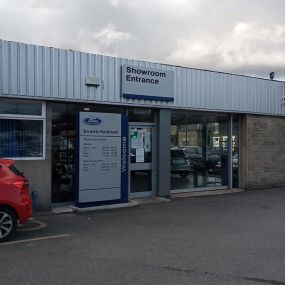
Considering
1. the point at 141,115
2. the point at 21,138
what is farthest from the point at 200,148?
the point at 21,138

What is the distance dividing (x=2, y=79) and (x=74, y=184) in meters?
3.31

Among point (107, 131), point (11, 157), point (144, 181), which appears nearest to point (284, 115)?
point (144, 181)

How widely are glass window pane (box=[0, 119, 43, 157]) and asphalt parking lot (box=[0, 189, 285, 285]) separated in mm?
1650

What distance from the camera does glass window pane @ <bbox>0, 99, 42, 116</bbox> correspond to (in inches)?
451

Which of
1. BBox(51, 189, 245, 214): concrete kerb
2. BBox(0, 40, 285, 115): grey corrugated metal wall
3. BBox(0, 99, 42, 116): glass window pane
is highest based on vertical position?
BBox(0, 40, 285, 115): grey corrugated metal wall

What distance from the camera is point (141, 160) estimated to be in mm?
14172

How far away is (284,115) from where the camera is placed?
17984 mm

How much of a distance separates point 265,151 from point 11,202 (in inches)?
445

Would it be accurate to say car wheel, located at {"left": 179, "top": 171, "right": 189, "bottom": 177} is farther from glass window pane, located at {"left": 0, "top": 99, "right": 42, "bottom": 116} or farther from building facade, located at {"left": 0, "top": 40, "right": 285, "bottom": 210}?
glass window pane, located at {"left": 0, "top": 99, "right": 42, "bottom": 116}

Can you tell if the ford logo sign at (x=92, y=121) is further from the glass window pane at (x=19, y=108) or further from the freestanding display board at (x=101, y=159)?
the glass window pane at (x=19, y=108)

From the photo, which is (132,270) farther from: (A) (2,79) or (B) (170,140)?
(B) (170,140)

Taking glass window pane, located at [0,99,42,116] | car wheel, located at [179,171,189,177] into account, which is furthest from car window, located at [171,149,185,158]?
glass window pane, located at [0,99,42,116]

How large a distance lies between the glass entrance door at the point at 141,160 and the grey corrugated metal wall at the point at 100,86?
3.11ft

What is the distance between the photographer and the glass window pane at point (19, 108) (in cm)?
1145
